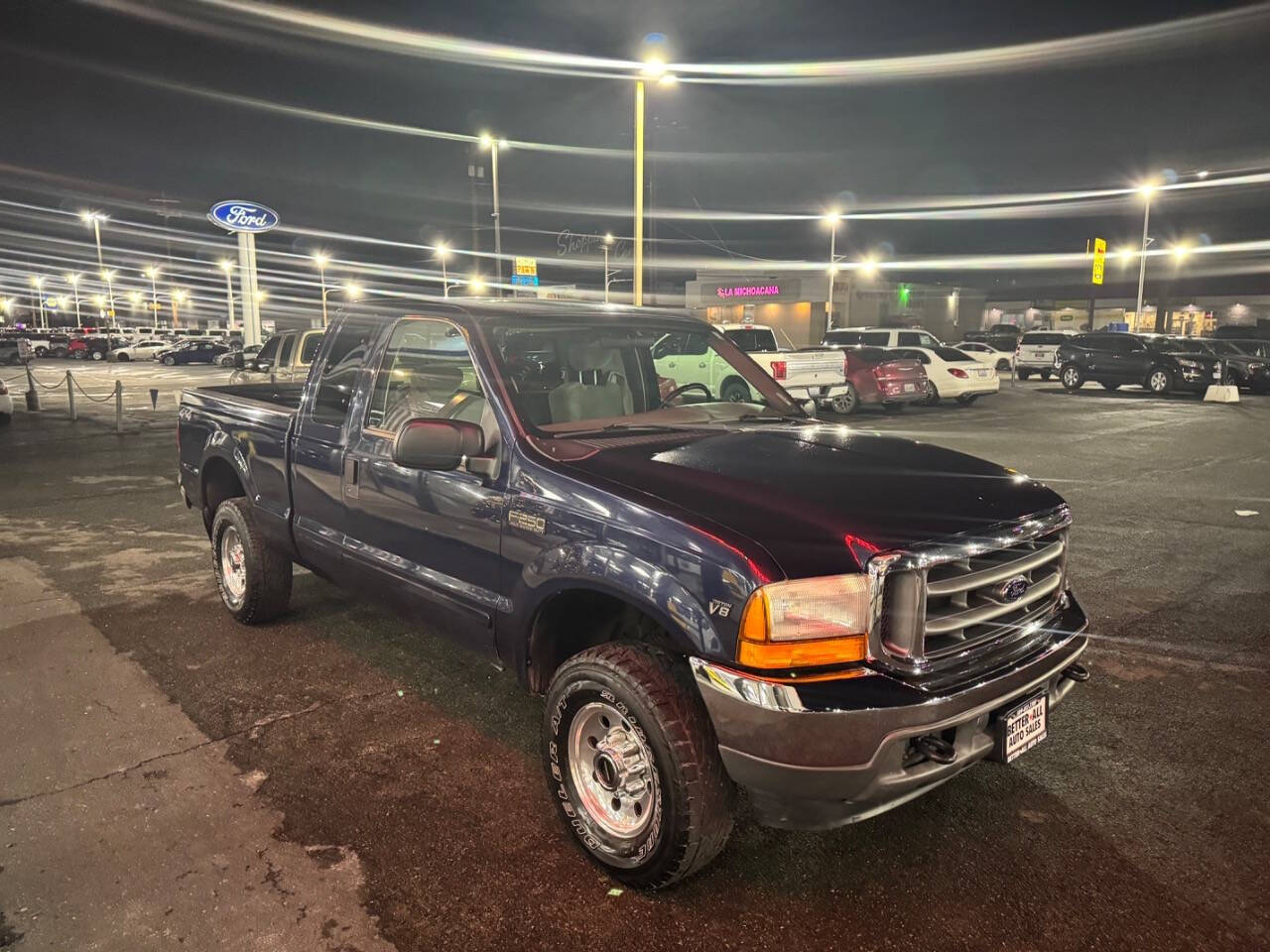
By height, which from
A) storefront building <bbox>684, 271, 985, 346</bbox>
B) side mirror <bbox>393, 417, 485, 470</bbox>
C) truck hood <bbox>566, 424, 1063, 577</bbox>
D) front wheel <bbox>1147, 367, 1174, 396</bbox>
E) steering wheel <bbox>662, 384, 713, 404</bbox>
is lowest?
front wheel <bbox>1147, 367, 1174, 396</bbox>

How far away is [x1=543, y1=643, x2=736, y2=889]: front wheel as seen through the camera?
98.2 inches

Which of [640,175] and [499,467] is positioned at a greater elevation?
[640,175]

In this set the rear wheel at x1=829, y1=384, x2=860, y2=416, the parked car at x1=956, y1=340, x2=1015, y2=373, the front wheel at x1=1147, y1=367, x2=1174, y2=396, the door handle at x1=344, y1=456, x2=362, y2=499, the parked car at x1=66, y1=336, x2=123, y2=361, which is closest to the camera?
the door handle at x1=344, y1=456, x2=362, y2=499

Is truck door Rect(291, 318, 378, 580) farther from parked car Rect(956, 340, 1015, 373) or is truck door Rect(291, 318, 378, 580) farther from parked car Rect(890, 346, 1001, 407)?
parked car Rect(956, 340, 1015, 373)

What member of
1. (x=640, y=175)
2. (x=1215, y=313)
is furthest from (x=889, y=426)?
(x=1215, y=313)

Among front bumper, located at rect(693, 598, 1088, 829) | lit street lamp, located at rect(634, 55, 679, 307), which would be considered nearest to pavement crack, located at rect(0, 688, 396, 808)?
front bumper, located at rect(693, 598, 1088, 829)

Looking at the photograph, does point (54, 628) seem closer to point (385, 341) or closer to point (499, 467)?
point (385, 341)

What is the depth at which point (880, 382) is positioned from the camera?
698 inches

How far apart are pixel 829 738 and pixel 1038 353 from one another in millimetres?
32269

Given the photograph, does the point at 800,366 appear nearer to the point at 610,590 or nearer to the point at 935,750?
the point at 610,590

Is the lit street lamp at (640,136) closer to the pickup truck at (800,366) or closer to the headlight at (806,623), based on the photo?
the pickup truck at (800,366)

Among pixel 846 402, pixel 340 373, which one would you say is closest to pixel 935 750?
pixel 340 373

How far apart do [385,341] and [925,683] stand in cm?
286

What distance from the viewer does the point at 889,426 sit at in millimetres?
15773
